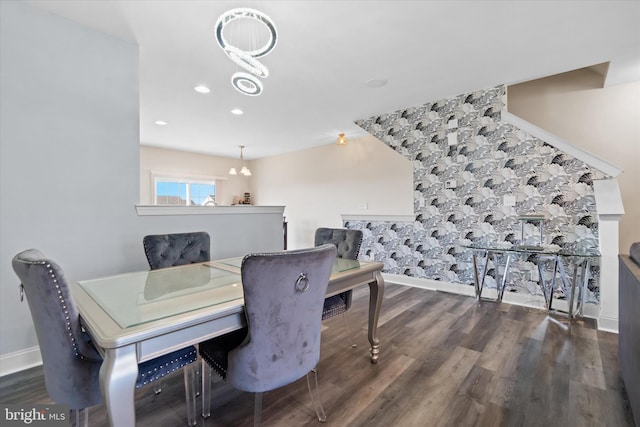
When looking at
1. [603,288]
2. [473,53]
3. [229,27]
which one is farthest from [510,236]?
[229,27]

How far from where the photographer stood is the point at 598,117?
3463 mm

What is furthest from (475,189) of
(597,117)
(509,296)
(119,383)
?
(119,383)

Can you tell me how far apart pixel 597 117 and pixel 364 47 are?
10.6 feet

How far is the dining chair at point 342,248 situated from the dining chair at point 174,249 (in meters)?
1.06

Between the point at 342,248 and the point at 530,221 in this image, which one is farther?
the point at 530,221

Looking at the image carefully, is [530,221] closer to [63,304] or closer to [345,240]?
[345,240]

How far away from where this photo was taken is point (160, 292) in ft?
4.60

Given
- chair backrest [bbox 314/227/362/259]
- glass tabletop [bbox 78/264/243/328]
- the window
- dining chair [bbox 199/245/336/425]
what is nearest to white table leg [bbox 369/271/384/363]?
chair backrest [bbox 314/227/362/259]

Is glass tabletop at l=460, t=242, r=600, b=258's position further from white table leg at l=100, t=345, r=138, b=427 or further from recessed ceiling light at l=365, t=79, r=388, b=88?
white table leg at l=100, t=345, r=138, b=427

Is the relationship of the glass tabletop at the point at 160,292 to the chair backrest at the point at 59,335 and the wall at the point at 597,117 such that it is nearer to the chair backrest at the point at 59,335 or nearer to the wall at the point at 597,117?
the chair backrest at the point at 59,335

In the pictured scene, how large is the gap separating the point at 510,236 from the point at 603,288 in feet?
3.04

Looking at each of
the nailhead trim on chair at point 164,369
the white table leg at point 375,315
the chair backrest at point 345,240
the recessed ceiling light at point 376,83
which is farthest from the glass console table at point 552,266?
the nailhead trim on chair at point 164,369

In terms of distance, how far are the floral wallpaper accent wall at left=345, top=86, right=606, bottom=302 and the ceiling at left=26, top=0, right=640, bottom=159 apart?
368 mm

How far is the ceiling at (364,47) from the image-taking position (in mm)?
2066
